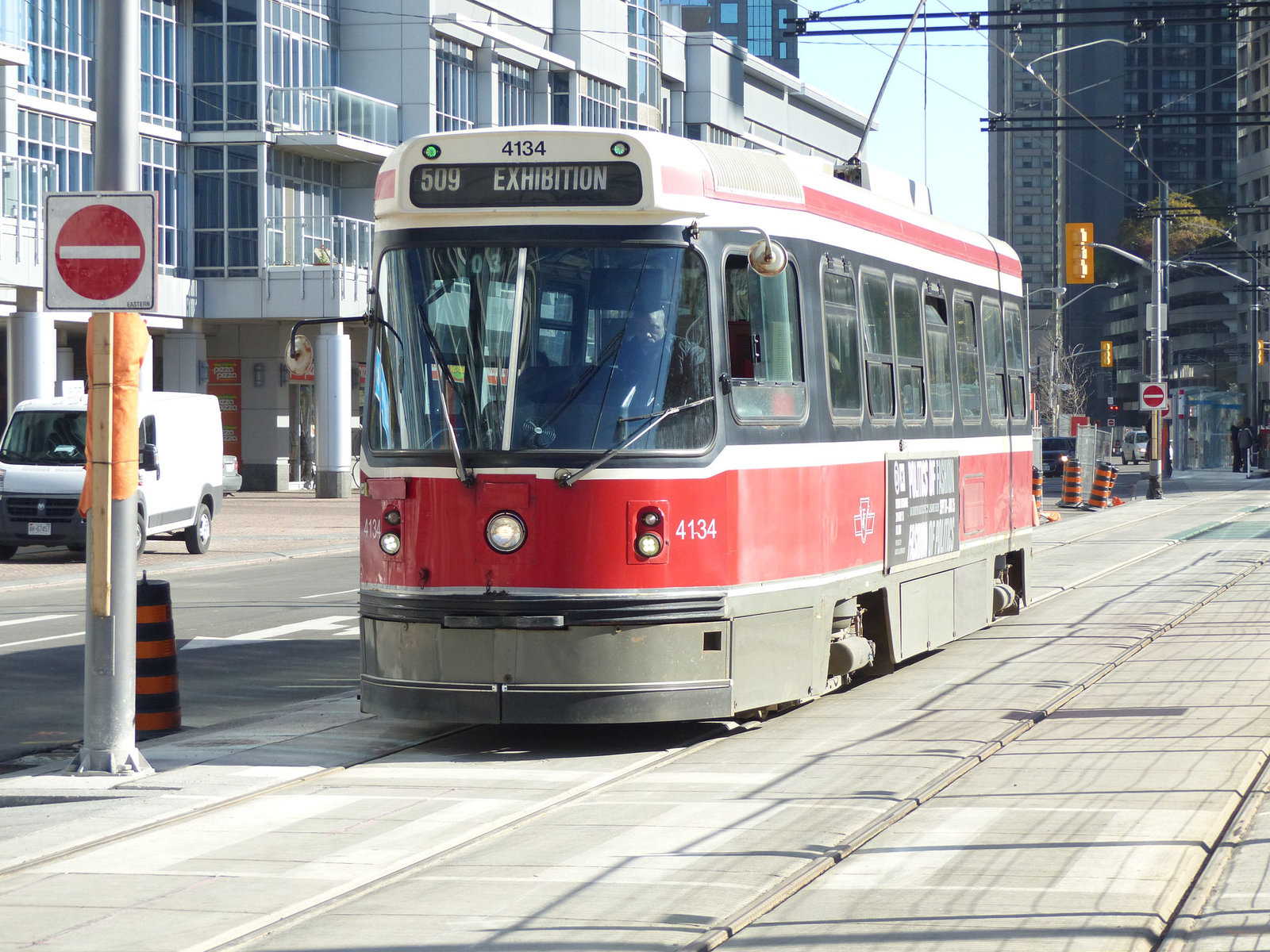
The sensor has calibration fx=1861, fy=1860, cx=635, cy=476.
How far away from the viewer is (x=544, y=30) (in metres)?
55.2

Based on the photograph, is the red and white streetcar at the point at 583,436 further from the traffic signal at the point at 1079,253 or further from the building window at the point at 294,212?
the building window at the point at 294,212

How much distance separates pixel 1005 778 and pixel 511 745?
266 centimetres

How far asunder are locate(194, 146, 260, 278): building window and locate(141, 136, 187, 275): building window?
0.50m

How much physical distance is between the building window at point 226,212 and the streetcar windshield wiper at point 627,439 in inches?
1504

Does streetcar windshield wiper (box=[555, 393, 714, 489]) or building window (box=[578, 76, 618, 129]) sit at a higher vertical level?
building window (box=[578, 76, 618, 129])

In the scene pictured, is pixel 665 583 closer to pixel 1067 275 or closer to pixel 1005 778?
pixel 1005 778

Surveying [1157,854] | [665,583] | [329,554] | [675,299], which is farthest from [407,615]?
[329,554]

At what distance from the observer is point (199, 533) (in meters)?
26.9

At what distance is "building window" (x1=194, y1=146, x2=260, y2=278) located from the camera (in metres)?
46.0

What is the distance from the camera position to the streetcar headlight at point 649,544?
30.6 ft

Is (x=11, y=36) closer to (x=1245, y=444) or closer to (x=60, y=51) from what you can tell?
(x=60, y=51)

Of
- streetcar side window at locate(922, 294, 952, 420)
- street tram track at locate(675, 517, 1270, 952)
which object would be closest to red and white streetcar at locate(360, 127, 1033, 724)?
street tram track at locate(675, 517, 1270, 952)

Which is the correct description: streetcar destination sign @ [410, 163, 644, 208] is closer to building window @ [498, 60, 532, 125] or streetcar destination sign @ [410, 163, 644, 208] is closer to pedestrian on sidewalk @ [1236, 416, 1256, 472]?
building window @ [498, 60, 532, 125]

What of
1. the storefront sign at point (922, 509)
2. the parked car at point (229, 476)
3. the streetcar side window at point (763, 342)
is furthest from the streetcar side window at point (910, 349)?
the parked car at point (229, 476)
